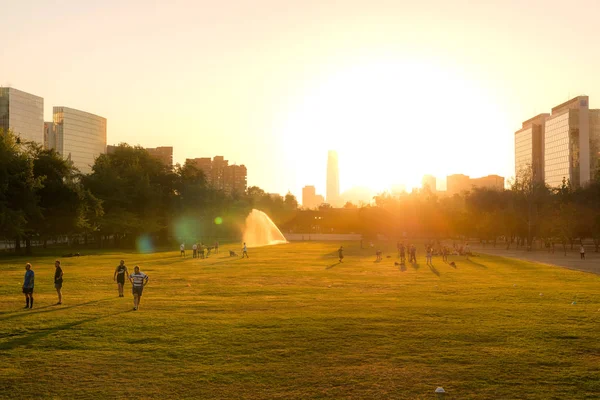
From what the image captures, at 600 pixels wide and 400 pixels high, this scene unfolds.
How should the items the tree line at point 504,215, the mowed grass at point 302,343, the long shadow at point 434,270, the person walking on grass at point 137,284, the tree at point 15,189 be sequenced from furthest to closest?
the tree line at point 504,215
the tree at point 15,189
the long shadow at point 434,270
the person walking on grass at point 137,284
the mowed grass at point 302,343

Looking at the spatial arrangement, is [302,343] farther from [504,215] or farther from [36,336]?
[504,215]

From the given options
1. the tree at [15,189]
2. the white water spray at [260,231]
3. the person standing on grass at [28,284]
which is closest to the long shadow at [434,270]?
the person standing on grass at [28,284]

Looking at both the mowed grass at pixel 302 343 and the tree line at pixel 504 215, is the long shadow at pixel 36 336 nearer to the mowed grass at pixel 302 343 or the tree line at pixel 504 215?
the mowed grass at pixel 302 343

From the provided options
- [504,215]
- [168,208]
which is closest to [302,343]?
[168,208]

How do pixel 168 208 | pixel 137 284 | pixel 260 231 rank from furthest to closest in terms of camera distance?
1. pixel 260 231
2. pixel 168 208
3. pixel 137 284

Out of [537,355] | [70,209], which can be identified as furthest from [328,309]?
[70,209]

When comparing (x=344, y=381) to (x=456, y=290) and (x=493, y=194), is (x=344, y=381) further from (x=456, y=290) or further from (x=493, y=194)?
(x=493, y=194)

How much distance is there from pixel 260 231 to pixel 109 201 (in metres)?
45.2

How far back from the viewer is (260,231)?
133m

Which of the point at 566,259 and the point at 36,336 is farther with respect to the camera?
the point at 566,259

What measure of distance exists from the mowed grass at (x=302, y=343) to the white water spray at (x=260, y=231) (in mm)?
90834

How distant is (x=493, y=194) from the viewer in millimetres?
130750

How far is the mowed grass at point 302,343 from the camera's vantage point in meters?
15.5

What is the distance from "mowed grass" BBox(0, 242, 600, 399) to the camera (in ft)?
50.8
